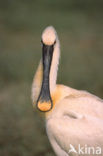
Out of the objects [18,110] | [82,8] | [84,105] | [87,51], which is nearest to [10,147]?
[18,110]

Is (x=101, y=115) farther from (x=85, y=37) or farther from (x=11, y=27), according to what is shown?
(x=11, y=27)

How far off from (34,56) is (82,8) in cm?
652

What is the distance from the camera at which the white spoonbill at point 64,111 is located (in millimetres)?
3898

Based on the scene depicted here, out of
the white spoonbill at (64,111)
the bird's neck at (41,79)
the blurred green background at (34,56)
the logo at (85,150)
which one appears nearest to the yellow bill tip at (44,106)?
the white spoonbill at (64,111)

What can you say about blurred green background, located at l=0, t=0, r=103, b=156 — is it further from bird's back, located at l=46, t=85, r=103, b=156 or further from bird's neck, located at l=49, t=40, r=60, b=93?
bird's back, located at l=46, t=85, r=103, b=156

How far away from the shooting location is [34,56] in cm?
1098

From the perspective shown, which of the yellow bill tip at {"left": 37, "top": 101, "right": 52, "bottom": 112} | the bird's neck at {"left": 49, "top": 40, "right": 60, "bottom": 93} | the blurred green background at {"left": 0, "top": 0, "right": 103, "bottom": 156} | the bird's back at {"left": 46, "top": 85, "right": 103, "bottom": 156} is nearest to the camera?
the bird's back at {"left": 46, "top": 85, "right": 103, "bottom": 156}

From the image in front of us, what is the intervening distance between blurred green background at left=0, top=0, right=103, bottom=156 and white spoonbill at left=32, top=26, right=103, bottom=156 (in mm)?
1802

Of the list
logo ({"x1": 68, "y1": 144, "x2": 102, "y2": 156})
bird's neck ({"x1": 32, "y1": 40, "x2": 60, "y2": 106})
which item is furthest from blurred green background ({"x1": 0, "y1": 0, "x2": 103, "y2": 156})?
logo ({"x1": 68, "y1": 144, "x2": 102, "y2": 156})

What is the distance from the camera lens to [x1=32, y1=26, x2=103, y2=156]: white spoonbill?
3.90m

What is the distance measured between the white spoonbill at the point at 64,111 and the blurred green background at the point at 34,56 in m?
1.80

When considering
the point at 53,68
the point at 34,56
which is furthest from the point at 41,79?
the point at 34,56

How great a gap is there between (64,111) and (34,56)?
23.1ft

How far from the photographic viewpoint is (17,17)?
51.7 feet
